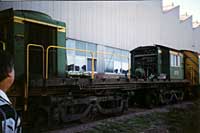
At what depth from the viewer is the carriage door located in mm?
6504

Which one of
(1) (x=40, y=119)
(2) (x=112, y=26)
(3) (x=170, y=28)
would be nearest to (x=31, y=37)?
(1) (x=40, y=119)

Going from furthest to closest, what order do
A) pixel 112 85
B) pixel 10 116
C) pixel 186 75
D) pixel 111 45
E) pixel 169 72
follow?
pixel 111 45 → pixel 186 75 → pixel 169 72 → pixel 112 85 → pixel 10 116

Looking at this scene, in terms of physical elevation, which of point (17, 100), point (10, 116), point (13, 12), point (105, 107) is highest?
point (13, 12)

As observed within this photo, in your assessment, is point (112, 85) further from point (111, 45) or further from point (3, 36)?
point (111, 45)

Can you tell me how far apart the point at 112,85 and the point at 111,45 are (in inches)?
393

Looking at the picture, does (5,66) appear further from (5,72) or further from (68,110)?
(68,110)

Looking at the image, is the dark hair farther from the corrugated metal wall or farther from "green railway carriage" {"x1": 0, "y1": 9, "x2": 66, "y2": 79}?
the corrugated metal wall

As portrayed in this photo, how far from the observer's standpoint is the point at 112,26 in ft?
59.8

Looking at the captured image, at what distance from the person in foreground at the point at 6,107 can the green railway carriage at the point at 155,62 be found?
401 inches

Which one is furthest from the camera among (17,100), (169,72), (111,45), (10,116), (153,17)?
(153,17)

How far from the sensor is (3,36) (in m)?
6.17

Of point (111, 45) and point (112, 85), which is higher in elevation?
point (111, 45)

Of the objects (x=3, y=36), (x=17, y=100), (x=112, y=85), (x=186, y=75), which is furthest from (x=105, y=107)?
(x=186, y=75)

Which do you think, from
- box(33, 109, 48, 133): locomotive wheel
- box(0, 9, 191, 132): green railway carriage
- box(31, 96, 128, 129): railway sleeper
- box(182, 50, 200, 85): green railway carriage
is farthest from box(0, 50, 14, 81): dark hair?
box(182, 50, 200, 85): green railway carriage
